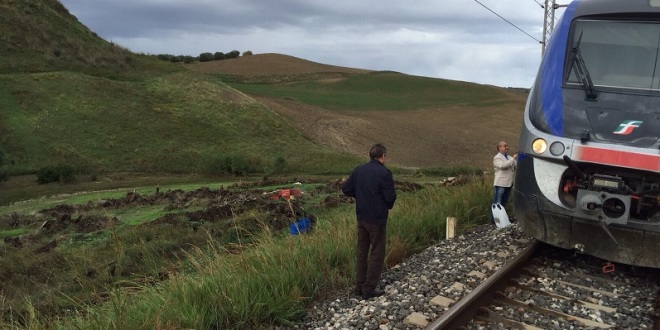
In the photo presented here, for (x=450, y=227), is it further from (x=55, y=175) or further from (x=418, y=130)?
(x=418, y=130)

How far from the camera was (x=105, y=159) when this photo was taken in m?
29.3

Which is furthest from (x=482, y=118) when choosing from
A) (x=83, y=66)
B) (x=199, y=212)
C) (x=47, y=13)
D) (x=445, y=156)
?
(x=199, y=212)

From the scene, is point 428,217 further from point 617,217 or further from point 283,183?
point 283,183

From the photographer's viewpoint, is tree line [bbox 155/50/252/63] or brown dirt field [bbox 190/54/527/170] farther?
tree line [bbox 155/50/252/63]

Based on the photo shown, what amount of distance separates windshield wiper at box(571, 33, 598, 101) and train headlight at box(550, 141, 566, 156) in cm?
79

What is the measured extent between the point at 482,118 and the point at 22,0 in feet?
136

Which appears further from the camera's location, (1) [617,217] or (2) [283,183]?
(2) [283,183]

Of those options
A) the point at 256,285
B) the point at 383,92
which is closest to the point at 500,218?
the point at 256,285

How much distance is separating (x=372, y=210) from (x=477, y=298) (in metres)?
1.45

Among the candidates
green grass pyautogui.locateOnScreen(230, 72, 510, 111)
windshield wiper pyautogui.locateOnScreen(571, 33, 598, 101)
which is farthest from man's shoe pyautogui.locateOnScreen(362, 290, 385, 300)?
green grass pyautogui.locateOnScreen(230, 72, 510, 111)

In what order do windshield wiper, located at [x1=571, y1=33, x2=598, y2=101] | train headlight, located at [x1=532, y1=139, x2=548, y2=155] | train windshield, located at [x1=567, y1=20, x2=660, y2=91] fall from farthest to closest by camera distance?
train windshield, located at [x1=567, y1=20, x2=660, y2=91] → windshield wiper, located at [x1=571, y1=33, x2=598, y2=101] → train headlight, located at [x1=532, y1=139, x2=548, y2=155]

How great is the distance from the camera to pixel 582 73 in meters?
6.96

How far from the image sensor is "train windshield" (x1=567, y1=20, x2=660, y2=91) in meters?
6.88

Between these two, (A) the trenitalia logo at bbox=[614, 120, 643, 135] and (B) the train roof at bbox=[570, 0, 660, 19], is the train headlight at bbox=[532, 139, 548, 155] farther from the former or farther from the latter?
(B) the train roof at bbox=[570, 0, 660, 19]
